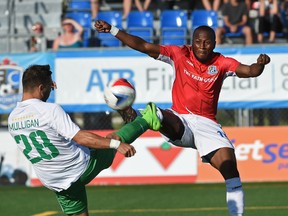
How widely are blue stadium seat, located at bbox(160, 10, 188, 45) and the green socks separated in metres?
9.84

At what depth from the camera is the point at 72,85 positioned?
17.5 meters

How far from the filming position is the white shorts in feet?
34.1

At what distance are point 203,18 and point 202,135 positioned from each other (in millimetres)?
10570

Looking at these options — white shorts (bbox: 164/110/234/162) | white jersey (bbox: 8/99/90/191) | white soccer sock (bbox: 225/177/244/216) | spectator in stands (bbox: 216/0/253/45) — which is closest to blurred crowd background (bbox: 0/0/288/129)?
spectator in stands (bbox: 216/0/253/45)

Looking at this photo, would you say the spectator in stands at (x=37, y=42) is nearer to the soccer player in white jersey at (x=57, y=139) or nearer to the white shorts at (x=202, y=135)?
the white shorts at (x=202, y=135)

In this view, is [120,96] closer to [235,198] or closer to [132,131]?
[132,131]

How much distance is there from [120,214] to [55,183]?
4.33m

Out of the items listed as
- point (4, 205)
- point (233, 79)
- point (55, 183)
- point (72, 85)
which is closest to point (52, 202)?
point (4, 205)

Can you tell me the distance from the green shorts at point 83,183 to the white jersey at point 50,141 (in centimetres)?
8

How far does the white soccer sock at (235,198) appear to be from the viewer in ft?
32.6

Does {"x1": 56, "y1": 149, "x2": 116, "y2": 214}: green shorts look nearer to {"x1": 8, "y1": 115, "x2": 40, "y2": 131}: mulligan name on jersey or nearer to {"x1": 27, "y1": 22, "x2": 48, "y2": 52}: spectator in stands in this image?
{"x1": 8, "y1": 115, "x2": 40, "y2": 131}: mulligan name on jersey

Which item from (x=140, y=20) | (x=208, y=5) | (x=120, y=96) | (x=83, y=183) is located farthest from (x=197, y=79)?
(x=208, y=5)

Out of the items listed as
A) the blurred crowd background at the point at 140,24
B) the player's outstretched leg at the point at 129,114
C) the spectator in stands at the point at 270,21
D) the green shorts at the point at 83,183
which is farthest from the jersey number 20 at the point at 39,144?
the spectator in stands at the point at 270,21

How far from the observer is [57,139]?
8852 mm
